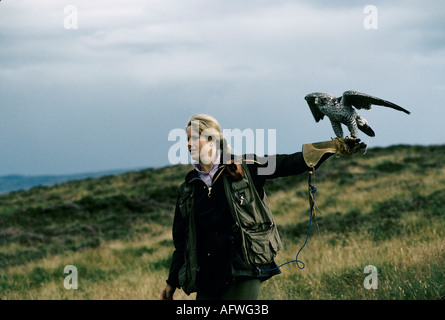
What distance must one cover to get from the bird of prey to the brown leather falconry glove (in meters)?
0.06

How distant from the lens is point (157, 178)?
2939 cm

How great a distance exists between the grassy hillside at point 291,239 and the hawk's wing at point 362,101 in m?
0.81

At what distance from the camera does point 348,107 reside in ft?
9.70

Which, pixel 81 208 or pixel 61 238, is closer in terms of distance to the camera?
pixel 61 238

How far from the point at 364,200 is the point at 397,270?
9187 millimetres

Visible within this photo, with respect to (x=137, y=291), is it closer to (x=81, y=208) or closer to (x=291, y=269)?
(x=291, y=269)

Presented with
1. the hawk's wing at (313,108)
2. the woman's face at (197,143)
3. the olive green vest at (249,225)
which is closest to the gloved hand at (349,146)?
the hawk's wing at (313,108)

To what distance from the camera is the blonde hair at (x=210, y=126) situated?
3.21 metres

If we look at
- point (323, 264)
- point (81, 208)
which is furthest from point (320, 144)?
point (81, 208)

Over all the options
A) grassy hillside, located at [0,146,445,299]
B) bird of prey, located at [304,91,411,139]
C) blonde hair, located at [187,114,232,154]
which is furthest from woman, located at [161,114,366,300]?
grassy hillside, located at [0,146,445,299]

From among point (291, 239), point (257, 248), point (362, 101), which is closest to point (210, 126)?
point (257, 248)

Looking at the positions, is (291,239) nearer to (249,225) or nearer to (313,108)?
(313,108)

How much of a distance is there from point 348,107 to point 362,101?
0.50 ft

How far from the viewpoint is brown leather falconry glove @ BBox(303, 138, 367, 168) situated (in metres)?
2.96
